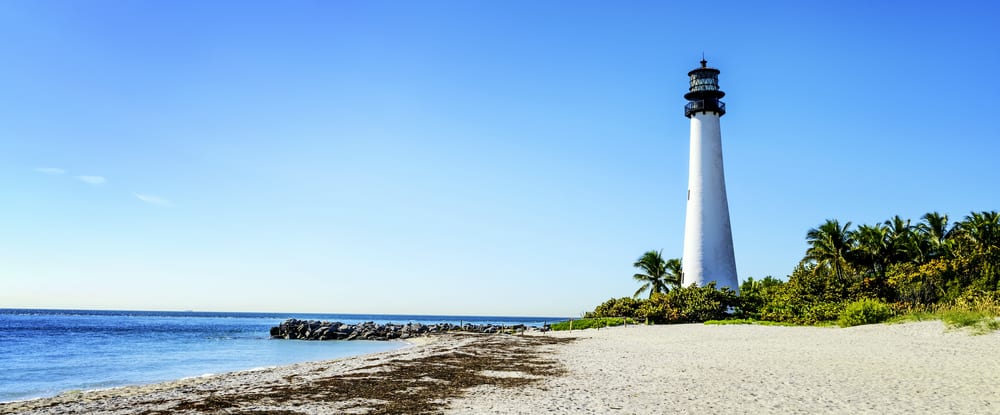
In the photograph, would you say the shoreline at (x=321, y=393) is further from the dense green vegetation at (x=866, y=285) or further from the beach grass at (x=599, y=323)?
the beach grass at (x=599, y=323)

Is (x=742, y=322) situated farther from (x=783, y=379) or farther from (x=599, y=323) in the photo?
(x=783, y=379)

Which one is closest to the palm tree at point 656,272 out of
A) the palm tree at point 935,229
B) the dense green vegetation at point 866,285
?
the dense green vegetation at point 866,285

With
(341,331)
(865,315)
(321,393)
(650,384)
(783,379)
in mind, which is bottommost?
(341,331)

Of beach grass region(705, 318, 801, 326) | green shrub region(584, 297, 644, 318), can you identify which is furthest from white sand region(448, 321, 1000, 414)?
green shrub region(584, 297, 644, 318)

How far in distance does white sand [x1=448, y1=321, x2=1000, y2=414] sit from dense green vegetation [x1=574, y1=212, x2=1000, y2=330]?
4524mm

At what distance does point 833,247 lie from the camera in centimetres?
4359

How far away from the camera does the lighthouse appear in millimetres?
38844

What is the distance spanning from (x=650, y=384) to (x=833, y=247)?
3643cm

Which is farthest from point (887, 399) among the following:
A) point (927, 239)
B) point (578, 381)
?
point (927, 239)

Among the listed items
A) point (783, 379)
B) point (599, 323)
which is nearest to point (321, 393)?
point (783, 379)

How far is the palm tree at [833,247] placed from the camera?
43.5 metres

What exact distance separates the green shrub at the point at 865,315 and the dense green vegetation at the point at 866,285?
0.04 meters

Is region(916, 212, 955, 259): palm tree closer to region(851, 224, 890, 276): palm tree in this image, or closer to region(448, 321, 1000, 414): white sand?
region(851, 224, 890, 276): palm tree

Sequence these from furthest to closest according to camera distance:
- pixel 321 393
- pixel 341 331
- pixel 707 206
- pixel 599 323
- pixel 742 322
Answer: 1. pixel 341 331
2. pixel 599 323
3. pixel 707 206
4. pixel 742 322
5. pixel 321 393
